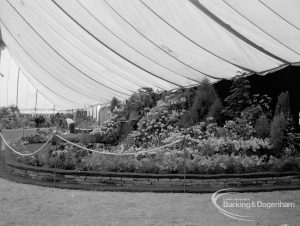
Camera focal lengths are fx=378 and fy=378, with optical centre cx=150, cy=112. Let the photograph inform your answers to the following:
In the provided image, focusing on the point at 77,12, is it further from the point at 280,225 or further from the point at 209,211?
the point at 280,225

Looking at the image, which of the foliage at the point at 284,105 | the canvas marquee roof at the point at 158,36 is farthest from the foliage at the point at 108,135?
the foliage at the point at 284,105

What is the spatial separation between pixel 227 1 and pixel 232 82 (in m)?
4.13

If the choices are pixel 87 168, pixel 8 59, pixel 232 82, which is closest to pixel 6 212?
pixel 87 168

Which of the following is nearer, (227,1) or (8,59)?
(227,1)

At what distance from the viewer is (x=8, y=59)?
73.5ft

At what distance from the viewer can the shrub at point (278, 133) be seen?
7090mm

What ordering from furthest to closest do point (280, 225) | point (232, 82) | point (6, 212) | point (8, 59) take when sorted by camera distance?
1. point (8, 59)
2. point (232, 82)
3. point (6, 212)
4. point (280, 225)

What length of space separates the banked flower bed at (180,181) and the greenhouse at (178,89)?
0.05ft

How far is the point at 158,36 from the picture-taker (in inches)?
309

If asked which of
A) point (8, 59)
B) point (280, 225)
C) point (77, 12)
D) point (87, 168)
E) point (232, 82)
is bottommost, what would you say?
point (280, 225)

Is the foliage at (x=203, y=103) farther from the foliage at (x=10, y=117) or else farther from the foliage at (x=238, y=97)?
the foliage at (x=10, y=117)

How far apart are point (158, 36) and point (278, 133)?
10.1ft

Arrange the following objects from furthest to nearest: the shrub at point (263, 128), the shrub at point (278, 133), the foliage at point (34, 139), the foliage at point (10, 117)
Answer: the foliage at point (10, 117) < the foliage at point (34, 139) < the shrub at point (263, 128) < the shrub at point (278, 133)

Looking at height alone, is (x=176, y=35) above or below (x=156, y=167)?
above
